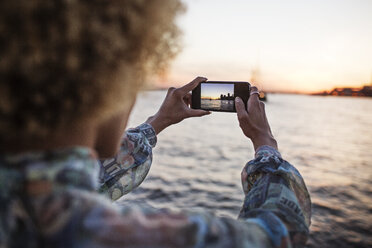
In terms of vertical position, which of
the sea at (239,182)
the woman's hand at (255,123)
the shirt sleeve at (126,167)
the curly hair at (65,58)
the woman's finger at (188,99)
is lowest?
the sea at (239,182)

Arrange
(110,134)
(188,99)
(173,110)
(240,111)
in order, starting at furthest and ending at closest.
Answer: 1. (188,99)
2. (173,110)
3. (240,111)
4. (110,134)

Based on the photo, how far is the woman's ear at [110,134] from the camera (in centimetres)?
104

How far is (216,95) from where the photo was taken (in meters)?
2.56

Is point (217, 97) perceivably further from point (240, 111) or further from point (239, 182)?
point (239, 182)

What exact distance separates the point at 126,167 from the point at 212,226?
1005 millimetres

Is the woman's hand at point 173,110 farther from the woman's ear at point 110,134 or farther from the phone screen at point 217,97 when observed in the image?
the woman's ear at point 110,134

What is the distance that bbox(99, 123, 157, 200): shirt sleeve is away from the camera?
1.72 m

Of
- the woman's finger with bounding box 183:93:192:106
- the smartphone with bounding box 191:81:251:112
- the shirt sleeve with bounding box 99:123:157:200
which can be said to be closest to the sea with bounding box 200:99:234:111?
the smartphone with bounding box 191:81:251:112

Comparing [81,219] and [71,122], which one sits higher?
[71,122]

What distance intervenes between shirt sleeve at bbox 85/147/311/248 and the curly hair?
301 millimetres

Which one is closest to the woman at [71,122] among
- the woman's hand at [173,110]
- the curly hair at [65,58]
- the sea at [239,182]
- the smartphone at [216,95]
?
the curly hair at [65,58]

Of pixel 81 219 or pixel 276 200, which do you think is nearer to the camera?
pixel 81 219

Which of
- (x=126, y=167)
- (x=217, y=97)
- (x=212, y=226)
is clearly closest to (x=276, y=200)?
(x=212, y=226)

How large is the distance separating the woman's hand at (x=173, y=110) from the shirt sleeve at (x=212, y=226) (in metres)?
1.12
